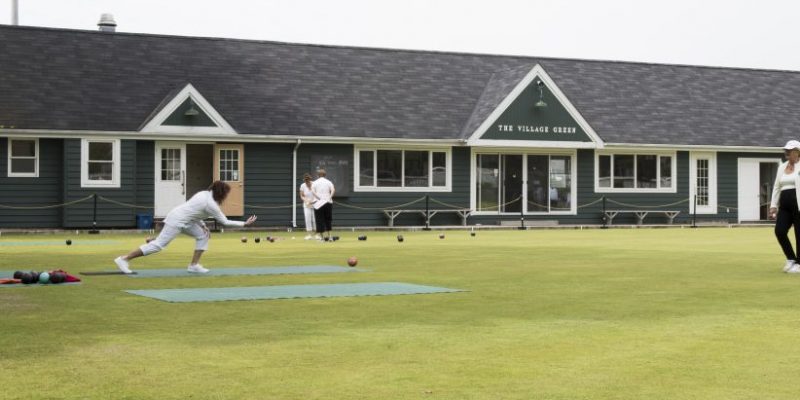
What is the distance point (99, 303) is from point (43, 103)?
25.0m

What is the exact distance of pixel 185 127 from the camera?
37188 millimetres

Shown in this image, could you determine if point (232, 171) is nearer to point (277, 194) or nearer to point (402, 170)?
point (277, 194)

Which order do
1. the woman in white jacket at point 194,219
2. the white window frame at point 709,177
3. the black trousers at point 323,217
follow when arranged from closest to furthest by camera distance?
1. the woman in white jacket at point 194,219
2. the black trousers at point 323,217
3. the white window frame at point 709,177

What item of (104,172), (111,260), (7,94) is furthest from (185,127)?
(111,260)

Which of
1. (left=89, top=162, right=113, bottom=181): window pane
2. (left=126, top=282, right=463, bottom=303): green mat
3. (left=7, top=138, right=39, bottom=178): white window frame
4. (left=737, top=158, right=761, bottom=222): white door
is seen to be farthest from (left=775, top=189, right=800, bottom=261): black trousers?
(left=737, top=158, right=761, bottom=222): white door

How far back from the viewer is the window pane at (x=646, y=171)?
145 ft

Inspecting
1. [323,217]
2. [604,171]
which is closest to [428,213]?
[604,171]

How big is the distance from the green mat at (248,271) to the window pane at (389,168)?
→ 21.1m

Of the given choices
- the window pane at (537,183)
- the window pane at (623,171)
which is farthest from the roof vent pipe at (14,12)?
the window pane at (623,171)

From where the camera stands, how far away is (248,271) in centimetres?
1814

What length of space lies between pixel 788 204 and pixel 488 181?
2401cm

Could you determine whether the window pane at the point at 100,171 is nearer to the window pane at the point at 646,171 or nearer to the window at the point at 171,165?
the window at the point at 171,165

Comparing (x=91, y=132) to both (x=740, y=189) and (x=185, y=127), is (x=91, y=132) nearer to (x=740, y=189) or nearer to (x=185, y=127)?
(x=185, y=127)

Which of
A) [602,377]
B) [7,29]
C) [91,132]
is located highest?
[7,29]
